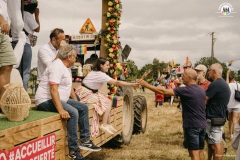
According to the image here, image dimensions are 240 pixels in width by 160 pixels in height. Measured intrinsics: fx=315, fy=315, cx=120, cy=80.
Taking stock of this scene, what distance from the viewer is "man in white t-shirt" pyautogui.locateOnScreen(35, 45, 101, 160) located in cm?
362

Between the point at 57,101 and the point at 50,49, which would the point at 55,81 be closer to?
the point at 57,101

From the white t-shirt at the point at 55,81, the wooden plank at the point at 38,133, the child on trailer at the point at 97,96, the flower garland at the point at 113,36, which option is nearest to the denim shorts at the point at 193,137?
the child on trailer at the point at 97,96

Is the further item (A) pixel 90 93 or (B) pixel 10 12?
(A) pixel 90 93

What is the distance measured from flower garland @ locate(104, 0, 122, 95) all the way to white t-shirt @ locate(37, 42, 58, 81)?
2103 millimetres

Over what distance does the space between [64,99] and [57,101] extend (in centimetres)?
28

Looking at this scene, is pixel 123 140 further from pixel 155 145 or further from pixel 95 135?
pixel 95 135

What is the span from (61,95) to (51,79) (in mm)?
266

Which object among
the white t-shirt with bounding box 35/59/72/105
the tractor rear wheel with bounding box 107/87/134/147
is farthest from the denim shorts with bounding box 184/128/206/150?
the tractor rear wheel with bounding box 107/87/134/147

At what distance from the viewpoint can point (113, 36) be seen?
22.1 feet

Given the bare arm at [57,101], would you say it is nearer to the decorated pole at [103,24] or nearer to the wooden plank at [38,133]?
the wooden plank at [38,133]

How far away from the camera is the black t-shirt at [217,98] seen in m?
5.14

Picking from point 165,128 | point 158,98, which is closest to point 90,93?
point 165,128

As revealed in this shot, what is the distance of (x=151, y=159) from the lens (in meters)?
5.89

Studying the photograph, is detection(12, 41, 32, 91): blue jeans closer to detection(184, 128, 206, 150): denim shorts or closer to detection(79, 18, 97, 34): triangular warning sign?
detection(184, 128, 206, 150): denim shorts
